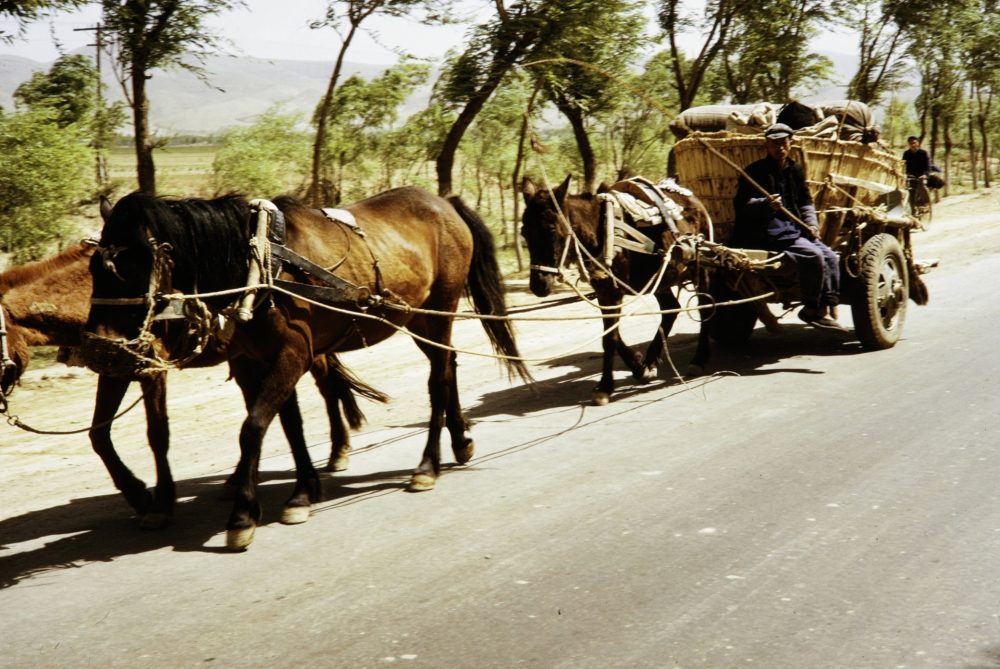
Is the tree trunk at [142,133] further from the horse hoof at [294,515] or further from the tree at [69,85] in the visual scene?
the horse hoof at [294,515]

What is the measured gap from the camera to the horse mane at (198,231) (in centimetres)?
475

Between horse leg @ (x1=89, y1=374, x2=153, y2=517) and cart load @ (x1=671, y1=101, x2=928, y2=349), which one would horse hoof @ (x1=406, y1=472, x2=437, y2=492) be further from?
cart load @ (x1=671, y1=101, x2=928, y2=349)

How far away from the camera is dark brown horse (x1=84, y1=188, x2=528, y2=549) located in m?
4.73

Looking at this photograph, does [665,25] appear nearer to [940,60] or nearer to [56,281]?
[56,281]

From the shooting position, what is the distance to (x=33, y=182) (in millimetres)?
13922

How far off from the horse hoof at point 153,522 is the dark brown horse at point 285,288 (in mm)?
445

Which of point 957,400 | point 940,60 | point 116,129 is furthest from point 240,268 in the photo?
→ point 940,60

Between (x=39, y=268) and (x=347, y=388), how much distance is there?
2.32 meters

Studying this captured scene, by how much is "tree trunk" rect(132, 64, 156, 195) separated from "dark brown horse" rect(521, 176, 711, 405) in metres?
7.59

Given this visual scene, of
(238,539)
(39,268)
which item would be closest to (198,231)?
(39,268)

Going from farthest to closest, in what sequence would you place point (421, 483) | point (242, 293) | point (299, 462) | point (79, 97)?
point (79, 97), point (421, 483), point (299, 462), point (242, 293)

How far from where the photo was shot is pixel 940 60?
33.2 metres

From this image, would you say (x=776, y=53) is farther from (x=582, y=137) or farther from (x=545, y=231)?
(x=545, y=231)

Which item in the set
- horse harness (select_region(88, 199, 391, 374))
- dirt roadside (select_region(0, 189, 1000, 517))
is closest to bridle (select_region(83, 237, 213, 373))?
horse harness (select_region(88, 199, 391, 374))
